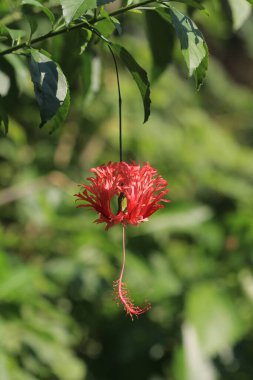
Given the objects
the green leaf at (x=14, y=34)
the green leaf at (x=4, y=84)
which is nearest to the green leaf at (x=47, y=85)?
the green leaf at (x=14, y=34)

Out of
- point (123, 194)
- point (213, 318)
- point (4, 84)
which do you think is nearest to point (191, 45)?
point (123, 194)

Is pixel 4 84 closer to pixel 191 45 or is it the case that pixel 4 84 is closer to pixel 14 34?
pixel 14 34

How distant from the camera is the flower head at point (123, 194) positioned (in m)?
1.21

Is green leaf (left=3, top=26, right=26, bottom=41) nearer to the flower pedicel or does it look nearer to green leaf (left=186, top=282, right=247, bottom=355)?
the flower pedicel

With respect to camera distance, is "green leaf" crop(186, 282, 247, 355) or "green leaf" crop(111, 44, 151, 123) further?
"green leaf" crop(186, 282, 247, 355)

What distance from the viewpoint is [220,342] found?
116 inches

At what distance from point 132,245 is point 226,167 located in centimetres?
131

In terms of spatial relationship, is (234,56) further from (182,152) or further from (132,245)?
(132,245)

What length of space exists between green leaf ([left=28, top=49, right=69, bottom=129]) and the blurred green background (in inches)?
48.0

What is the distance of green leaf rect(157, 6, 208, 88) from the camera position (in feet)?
3.80

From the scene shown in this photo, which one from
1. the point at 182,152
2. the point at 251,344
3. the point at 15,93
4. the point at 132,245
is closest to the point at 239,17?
the point at 15,93

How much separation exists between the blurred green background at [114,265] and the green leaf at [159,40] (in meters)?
0.62

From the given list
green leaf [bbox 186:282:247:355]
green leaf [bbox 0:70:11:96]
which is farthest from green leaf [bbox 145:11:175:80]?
green leaf [bbox 186:282:247:355]

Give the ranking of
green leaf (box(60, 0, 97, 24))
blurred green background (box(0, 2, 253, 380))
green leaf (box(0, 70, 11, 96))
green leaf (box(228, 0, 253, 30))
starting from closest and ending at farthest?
green leaf (box(60, 0, 97, 24))
green leaf (box(0, 70, 11, 96))
green leaf (box(228, 0, 253, 30))
blurred green background (box(0, 2, 253, 380))
